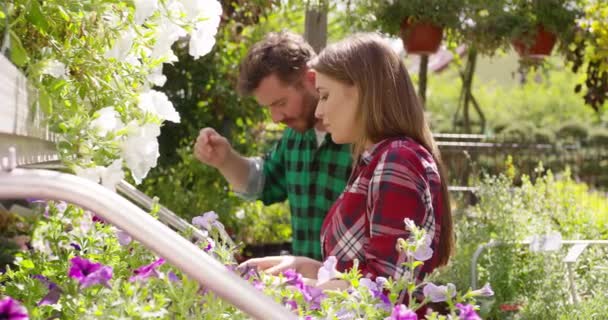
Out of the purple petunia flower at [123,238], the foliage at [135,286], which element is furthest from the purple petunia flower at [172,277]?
the purple petunia flower at [123,238]

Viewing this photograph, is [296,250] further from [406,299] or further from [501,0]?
[501,0]

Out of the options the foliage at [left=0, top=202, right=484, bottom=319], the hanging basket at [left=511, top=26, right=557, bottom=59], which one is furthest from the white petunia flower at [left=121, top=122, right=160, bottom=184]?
the hanging basket at [left=511, top=26, right=557, bottom=59]

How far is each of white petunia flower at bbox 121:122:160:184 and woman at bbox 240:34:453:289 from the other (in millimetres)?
562

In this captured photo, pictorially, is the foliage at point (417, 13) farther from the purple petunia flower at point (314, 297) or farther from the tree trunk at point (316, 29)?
the purple petunia flower at point (314, 297)

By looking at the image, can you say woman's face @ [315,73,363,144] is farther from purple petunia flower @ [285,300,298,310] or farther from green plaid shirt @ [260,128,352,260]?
green plaid shirt @ [260,128,352,260]

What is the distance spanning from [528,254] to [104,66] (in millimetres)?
3158

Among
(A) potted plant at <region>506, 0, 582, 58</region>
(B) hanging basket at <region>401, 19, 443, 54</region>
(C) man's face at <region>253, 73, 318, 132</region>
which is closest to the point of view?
(C) man's face at <region>253, 73, 318, 132</region>

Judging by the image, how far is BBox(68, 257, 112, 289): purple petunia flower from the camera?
102 cm

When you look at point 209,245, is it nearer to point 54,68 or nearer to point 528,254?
point 54,68

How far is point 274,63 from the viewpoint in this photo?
286cm

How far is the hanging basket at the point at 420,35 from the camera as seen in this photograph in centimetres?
504

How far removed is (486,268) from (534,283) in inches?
9.1

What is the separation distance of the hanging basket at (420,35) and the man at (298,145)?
216 cm

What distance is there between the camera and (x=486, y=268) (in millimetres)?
4121
